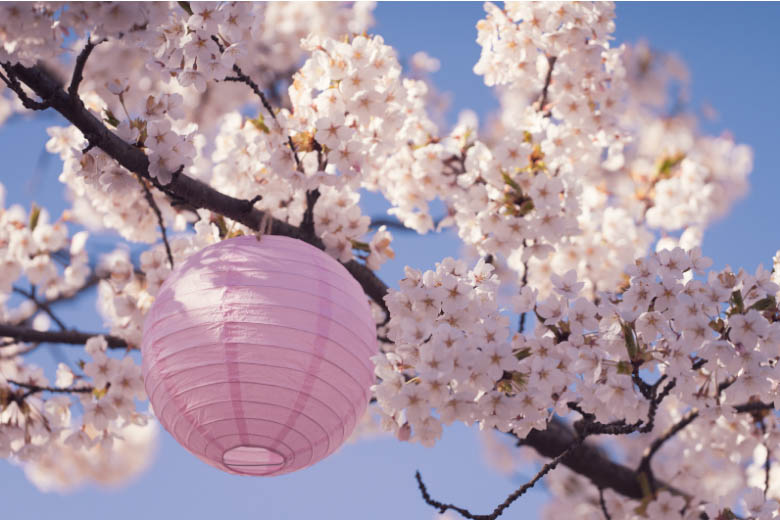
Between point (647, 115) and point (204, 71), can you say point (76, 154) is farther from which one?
point (647, 115)

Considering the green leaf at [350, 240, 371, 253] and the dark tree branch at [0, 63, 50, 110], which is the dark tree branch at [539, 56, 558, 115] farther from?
the dark tree branch at [0, 63, 50, 110]

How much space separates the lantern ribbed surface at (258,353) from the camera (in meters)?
1.77

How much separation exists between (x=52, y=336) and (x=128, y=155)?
1.36 m

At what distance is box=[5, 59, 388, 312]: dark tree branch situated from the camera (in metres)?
2.25

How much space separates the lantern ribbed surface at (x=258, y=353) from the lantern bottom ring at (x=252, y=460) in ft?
0.04

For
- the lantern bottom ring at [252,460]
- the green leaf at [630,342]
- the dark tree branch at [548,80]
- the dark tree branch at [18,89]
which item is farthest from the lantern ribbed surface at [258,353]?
the dark tree branch at [548,80]

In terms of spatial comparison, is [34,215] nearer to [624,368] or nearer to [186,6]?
[186,6]

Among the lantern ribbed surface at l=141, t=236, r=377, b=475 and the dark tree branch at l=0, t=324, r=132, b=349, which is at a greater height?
the dark tree branch at l=0, t=324, r=132, b=349

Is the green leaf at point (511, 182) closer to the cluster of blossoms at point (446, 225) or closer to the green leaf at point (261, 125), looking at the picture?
the cluster of blossoms at point (446, 225)

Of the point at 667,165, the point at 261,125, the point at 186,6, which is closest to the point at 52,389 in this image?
the point at 261,125

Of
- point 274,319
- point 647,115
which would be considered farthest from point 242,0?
point 647,115

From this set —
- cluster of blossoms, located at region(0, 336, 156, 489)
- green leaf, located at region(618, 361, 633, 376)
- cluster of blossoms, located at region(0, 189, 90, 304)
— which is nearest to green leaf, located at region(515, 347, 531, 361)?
green leaf, located at region(618, 361, 633, 376)

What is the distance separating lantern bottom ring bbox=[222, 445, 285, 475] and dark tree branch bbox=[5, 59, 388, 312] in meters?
0.67

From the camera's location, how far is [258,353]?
5.78ft
